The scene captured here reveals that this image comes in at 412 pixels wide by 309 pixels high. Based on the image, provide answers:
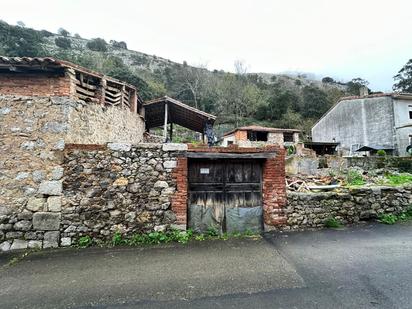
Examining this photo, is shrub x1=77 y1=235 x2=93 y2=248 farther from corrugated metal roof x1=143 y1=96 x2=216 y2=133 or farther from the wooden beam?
corrugated metal roof x1=143 y1=96 x2=216 y2=133

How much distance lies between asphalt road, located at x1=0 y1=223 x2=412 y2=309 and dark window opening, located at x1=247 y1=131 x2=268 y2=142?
852 inches

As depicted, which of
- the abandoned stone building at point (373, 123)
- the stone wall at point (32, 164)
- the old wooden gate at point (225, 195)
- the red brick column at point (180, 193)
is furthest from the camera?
the abandoned stone building at point (373, 123)

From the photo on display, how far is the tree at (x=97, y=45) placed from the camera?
141ft

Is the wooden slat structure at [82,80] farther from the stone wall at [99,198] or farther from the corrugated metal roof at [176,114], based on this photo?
the stone wall at [99,198]

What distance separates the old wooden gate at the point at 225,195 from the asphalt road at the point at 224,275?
654 mm

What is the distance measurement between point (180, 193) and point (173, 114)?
6181 millimetres

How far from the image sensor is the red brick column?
570 cm

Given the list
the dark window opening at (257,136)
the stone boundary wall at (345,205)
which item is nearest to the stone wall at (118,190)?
the stone boundary wall at (345,205)

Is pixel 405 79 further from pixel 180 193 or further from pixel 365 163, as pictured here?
pixel 180 193

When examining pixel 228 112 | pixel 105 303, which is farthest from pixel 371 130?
pixel 105 303

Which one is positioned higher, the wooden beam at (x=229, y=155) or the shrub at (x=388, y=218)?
the wooden beam at (x=229, y=155)

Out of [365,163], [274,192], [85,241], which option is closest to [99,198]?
[85,241]

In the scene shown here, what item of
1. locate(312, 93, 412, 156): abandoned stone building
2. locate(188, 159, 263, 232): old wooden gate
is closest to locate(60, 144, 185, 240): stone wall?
locate(188, 159, 263, 232): old wooden gate

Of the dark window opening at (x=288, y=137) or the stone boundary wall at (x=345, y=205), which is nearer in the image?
the stone boundary wall at (x=345, y=205)
